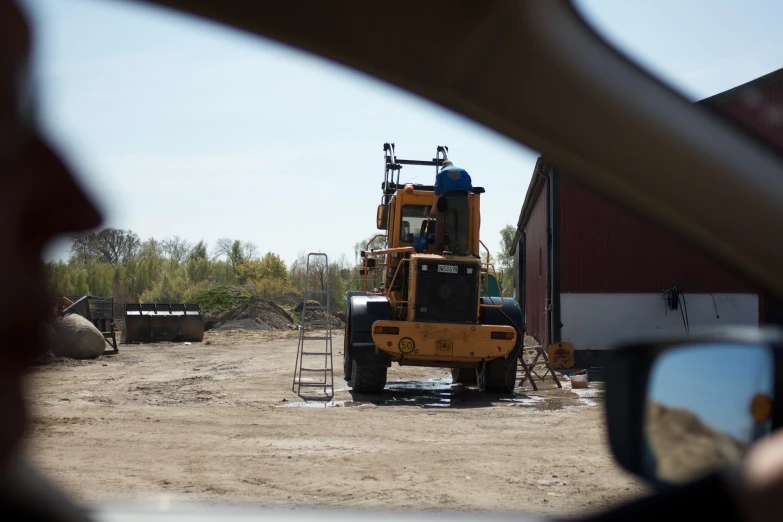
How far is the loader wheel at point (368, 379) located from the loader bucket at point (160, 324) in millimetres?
15668

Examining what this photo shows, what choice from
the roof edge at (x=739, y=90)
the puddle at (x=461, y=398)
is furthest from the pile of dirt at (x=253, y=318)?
the roof edge at (x=739, y=90)

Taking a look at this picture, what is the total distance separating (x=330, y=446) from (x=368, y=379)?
4421mm

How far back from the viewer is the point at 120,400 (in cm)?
1205

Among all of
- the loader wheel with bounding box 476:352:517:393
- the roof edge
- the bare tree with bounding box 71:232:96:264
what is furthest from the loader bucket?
the bare tree with bounding box 71:232:96:264

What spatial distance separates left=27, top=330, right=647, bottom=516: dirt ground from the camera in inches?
230

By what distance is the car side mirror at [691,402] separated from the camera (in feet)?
3.42

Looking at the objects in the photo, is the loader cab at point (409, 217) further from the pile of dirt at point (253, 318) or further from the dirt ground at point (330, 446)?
the pile of dirt at point (253, 318)

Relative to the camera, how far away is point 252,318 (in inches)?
1435

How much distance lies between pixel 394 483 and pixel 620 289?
10.9m

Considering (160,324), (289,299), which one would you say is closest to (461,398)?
(160,324)

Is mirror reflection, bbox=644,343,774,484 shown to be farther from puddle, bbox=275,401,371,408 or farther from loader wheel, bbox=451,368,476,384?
loader wheel, bbox=451,368,476,384

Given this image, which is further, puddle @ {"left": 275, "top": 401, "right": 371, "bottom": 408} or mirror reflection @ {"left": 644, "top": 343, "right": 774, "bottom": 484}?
puddle @ {"left": 275, "top": 401, "right": 371, "bottom": 408}

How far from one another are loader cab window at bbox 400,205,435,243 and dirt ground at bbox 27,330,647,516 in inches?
102

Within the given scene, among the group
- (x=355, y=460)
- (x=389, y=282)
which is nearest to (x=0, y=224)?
(x=355, y=460)
